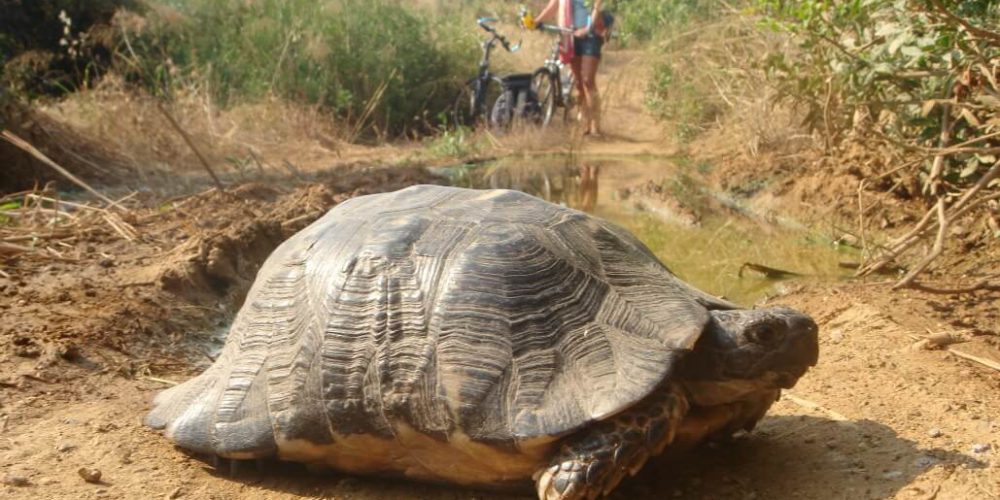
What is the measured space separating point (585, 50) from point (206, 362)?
10.4 m

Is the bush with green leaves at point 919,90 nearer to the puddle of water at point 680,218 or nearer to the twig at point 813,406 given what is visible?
the puddle of water at point 680,218

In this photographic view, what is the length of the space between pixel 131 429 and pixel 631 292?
2037 millimetres

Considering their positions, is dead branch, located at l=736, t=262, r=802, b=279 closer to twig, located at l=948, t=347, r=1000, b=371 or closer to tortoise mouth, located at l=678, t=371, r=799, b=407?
twig, located at l=948, t=347, r=1000, b=371

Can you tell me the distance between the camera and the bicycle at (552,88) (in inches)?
590

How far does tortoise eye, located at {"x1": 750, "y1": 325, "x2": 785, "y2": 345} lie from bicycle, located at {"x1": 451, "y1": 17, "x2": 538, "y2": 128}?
1137 cm

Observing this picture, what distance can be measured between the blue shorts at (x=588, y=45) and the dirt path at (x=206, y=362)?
Result: 8.66 meters

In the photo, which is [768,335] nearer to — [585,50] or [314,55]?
[585,50]

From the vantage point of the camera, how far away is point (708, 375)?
10.5ft

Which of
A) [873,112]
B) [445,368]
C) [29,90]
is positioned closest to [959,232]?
[873,112]

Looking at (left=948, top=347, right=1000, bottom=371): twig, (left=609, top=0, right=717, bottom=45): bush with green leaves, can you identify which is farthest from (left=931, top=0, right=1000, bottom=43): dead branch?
(left=609, top=0, right=717, bottom=45): bush with green leaves

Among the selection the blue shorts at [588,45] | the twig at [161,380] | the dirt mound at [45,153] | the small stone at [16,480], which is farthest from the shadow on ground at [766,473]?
the blue shorts at [588,45]

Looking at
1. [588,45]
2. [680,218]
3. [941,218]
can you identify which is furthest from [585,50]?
[941,218]

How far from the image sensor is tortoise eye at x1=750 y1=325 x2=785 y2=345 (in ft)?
10.2

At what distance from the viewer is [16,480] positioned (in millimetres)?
3369
